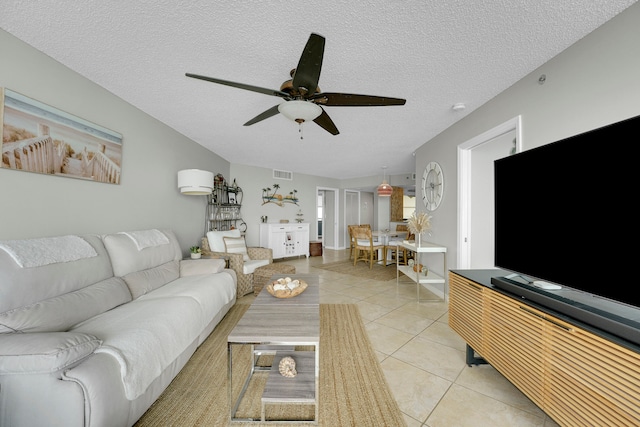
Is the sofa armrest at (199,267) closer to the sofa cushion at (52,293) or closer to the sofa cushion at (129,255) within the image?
the sofa cushion at (129,255)

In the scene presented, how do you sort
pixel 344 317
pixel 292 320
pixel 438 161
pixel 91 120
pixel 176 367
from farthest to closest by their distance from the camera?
pixel 438 161 → pixel 344 317 → pixel 91 120 → pixel 176 367 → pixel 292 320

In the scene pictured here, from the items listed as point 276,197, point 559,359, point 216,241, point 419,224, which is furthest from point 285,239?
point 559,359

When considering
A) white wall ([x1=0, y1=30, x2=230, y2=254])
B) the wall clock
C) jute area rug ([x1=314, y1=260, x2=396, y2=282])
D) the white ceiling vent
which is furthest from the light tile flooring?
the white ceiling vent

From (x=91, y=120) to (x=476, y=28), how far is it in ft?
10.8

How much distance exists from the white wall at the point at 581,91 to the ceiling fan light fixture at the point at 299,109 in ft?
5.19

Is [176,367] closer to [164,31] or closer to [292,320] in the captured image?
[292,320]

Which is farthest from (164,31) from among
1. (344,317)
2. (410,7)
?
(344,317)

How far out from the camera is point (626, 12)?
4.43 ft

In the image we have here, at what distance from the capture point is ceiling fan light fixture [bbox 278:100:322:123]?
1505 millimetres

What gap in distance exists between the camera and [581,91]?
5.23 ft

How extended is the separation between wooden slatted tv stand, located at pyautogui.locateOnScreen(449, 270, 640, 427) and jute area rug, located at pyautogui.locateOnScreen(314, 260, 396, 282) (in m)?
2.82

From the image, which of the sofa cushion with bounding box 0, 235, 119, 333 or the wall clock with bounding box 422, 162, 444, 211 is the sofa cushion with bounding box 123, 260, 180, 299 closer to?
the sofa cushion with bounding box 0, 235, 119, 333

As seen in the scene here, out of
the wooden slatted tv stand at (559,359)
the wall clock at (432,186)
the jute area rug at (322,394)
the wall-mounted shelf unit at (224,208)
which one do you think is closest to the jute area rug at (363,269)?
the wall clock at (432,186)

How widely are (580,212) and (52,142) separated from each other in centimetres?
367
